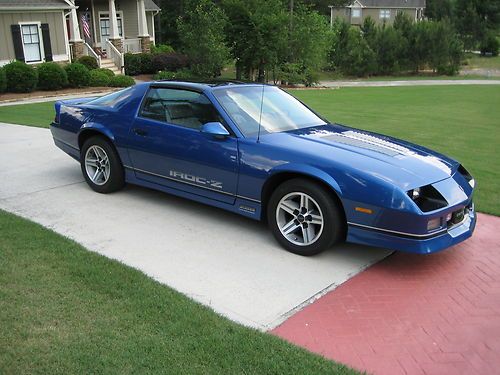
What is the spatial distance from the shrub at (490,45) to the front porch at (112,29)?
40124mm

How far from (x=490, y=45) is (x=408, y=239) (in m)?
60.1

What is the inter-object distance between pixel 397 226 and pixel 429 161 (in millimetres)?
950

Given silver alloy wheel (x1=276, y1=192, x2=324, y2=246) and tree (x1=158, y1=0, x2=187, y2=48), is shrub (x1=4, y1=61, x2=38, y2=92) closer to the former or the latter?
silver alloy wheel (x1=276, y1=192, x2=324, y2=246)

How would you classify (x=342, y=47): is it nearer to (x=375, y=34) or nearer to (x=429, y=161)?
(x=375, y=34)

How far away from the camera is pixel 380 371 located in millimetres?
3113

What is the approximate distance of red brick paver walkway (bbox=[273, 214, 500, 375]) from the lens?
3.24m

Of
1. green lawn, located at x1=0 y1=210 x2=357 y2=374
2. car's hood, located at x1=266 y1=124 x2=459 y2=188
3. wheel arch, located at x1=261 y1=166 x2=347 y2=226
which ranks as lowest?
green lawn, located at x1=0 y1=210 x2=357 y2=374

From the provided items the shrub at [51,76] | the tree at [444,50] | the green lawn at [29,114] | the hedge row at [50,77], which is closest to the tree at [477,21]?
the tree at [444,50]

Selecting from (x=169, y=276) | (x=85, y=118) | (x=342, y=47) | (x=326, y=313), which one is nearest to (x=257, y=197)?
(x=169, y=276)

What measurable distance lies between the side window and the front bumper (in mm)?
1816

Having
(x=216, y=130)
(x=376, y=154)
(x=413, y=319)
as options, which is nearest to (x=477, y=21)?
(x=376, y=154)

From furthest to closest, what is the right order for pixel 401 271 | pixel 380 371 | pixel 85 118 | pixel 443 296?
pixel 85 118 < pixel 401 271 < pixel 443 296 < pixel 380 371

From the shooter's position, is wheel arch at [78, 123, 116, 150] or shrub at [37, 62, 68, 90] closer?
wheel arch at [78, 123, 116, 150]

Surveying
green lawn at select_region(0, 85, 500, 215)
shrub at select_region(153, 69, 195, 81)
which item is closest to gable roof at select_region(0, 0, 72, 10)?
shrub at select_region(153, 69, 195, 81)
